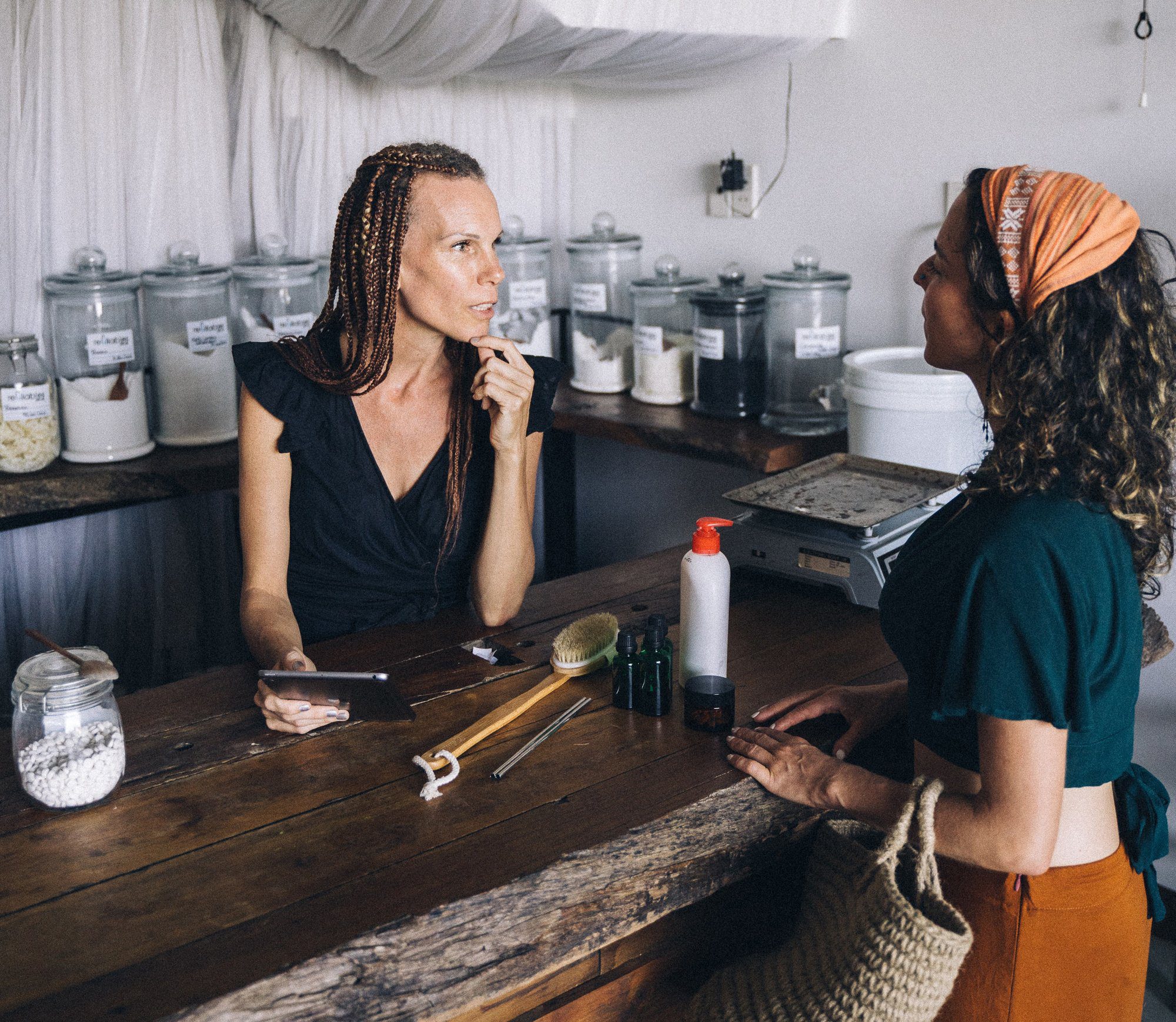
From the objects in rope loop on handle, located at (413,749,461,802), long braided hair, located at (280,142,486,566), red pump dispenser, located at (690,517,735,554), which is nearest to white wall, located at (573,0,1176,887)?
long braided hair, located at (280,142,486,566)

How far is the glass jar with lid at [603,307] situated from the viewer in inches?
120

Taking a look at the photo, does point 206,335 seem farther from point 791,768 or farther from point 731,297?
point 791,768

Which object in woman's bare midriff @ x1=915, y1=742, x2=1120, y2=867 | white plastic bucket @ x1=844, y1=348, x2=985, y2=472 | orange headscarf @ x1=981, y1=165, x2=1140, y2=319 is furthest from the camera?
white plastic bucket @ x1=844, y1=348, x2=985, y2=472

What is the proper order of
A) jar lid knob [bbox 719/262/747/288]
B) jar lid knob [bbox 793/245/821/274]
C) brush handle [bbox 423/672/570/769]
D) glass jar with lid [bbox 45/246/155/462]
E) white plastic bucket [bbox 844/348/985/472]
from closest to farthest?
brush handle [bbox 423/672/570/769] → white plastic bucket [bbox 844/348/985/472] → glass jar with lid [bbox 45/246/155/462] → jar lid knob [bbox 793/245/821/274] → jar lid knob [bbox 719/262/747/288]

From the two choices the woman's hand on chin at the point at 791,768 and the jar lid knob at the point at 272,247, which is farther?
the jar lid knob at the point at 272,247

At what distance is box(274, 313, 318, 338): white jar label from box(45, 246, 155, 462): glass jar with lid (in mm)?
324

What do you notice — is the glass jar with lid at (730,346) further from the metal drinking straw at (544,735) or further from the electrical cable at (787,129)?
the metal drinking straw at (544,735)

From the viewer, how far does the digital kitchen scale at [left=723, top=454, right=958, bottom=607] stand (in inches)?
70.7

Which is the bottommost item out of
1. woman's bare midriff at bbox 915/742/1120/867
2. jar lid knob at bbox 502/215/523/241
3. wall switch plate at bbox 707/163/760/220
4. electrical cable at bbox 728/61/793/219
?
woman's bare midriff at bbox 915/742/1120/867

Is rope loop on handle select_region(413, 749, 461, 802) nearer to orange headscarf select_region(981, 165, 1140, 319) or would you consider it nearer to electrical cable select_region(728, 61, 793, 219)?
orange headscarf select_region(981, 165, 1140, 319)

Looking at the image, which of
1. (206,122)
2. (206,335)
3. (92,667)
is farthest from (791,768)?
(206,122)

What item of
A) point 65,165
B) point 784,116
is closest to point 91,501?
point 65,165

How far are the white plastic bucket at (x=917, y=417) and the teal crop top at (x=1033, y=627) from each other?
952 mm

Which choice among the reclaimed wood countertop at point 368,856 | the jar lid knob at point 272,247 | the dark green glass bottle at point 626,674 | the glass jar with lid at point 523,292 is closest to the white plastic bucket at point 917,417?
the reclaimed wood countertop at point 368,856
